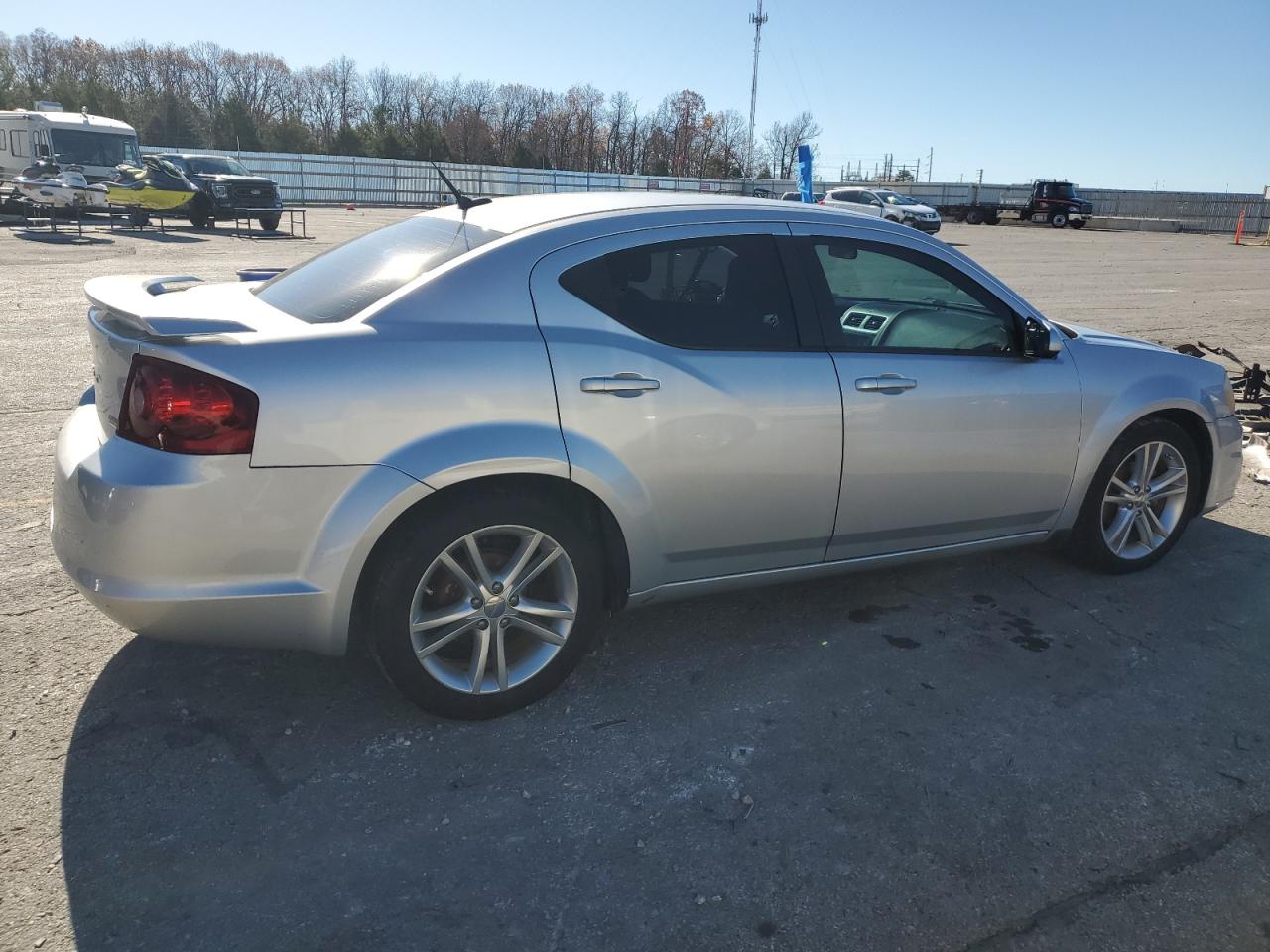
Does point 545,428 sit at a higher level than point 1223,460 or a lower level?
higher

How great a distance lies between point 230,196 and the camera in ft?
87.6

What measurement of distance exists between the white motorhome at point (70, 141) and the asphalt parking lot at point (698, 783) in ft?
91.9

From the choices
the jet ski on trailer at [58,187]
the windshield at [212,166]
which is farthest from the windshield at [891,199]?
the jet ski on trailer at [58,187]

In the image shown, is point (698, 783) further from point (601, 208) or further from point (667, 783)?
point (601, 208)

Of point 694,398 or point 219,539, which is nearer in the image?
point 219,539

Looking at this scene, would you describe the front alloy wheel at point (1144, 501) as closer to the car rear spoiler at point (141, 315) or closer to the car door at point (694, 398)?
the car door at point (694, 398)

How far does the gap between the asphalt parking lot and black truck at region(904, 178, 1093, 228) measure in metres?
43.4

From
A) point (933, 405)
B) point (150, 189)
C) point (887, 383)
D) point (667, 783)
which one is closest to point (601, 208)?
point (887, 383)

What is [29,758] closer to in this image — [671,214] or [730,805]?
[730,805]

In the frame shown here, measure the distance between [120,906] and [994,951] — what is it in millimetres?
2082

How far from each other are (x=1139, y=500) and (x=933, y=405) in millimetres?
1413

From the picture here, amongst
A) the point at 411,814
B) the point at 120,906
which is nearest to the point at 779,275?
the point at 411,814

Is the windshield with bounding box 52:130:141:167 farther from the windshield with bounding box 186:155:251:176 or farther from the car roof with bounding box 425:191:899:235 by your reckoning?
the car roof with bounding box 425:191:899:235

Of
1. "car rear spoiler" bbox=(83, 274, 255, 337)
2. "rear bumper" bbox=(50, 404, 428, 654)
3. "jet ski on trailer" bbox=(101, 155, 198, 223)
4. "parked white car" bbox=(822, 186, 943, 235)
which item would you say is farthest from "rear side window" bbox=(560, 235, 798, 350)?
"parked white car" bbox=(822, 186, 943, 235)
